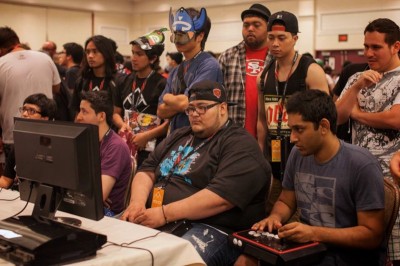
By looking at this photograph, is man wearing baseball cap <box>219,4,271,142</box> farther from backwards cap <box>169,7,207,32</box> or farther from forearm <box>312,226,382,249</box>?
forearm <box>312,226,382,249</box>

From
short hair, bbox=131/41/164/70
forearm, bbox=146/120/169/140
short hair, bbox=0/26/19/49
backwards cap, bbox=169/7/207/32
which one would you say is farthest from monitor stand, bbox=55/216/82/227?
short hair, bbox=0/26/19/49

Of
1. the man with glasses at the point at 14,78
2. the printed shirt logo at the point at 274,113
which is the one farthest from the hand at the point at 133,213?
the man with glasses at the point at 14,78

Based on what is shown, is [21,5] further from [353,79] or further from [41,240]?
[41,240]

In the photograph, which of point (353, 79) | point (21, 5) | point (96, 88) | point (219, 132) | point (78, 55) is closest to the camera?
point (219, 132)

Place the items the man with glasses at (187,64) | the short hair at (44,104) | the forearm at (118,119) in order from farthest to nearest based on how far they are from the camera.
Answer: the forearm at (118,119), the short hair at (44,104), the man with glasses at (187,64)

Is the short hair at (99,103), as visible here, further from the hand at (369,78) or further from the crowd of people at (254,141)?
the hand at (369,78)

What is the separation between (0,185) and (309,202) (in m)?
2.00

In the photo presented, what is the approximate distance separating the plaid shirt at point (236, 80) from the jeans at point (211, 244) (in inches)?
43.2

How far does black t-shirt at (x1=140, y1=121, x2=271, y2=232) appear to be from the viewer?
8.04 feet

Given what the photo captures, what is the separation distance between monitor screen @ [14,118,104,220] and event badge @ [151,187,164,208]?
748 millimetres

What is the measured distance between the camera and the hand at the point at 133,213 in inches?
98.3

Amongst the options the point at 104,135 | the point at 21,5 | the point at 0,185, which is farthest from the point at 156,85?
the point at 21,5

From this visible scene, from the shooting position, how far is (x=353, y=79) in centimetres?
294

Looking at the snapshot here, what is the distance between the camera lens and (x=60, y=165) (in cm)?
181
